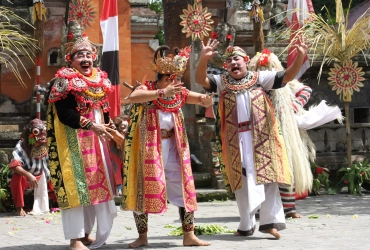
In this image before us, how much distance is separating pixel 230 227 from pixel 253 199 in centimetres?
120

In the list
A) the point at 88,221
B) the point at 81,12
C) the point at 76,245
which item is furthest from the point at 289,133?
the point at 81,12

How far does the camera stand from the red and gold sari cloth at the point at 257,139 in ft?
25.6

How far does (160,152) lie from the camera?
737cm

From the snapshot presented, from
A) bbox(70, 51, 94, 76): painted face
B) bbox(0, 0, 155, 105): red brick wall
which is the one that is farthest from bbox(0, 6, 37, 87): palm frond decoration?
bbox(70, 51, 94, 76): painted face

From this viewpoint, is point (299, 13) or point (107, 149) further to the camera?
point (299, 13)

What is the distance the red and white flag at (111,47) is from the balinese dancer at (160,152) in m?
5.75

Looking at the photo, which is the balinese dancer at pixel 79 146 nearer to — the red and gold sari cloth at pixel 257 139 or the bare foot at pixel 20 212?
the red and gold sari cloth at pixel 257 139

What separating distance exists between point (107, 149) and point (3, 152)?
5.01m

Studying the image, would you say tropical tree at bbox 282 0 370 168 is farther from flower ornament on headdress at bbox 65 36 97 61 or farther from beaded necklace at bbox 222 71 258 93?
flower ornament on headdress at bbox 65 36 97 61

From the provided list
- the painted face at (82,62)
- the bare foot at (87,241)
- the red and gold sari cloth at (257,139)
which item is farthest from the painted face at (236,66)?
the bare foot at (87,241)

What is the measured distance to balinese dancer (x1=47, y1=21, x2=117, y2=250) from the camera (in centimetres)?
709

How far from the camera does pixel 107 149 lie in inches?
294

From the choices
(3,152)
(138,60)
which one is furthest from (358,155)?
(138,60)

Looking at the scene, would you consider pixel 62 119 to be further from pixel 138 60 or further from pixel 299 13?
pixel 138 60
